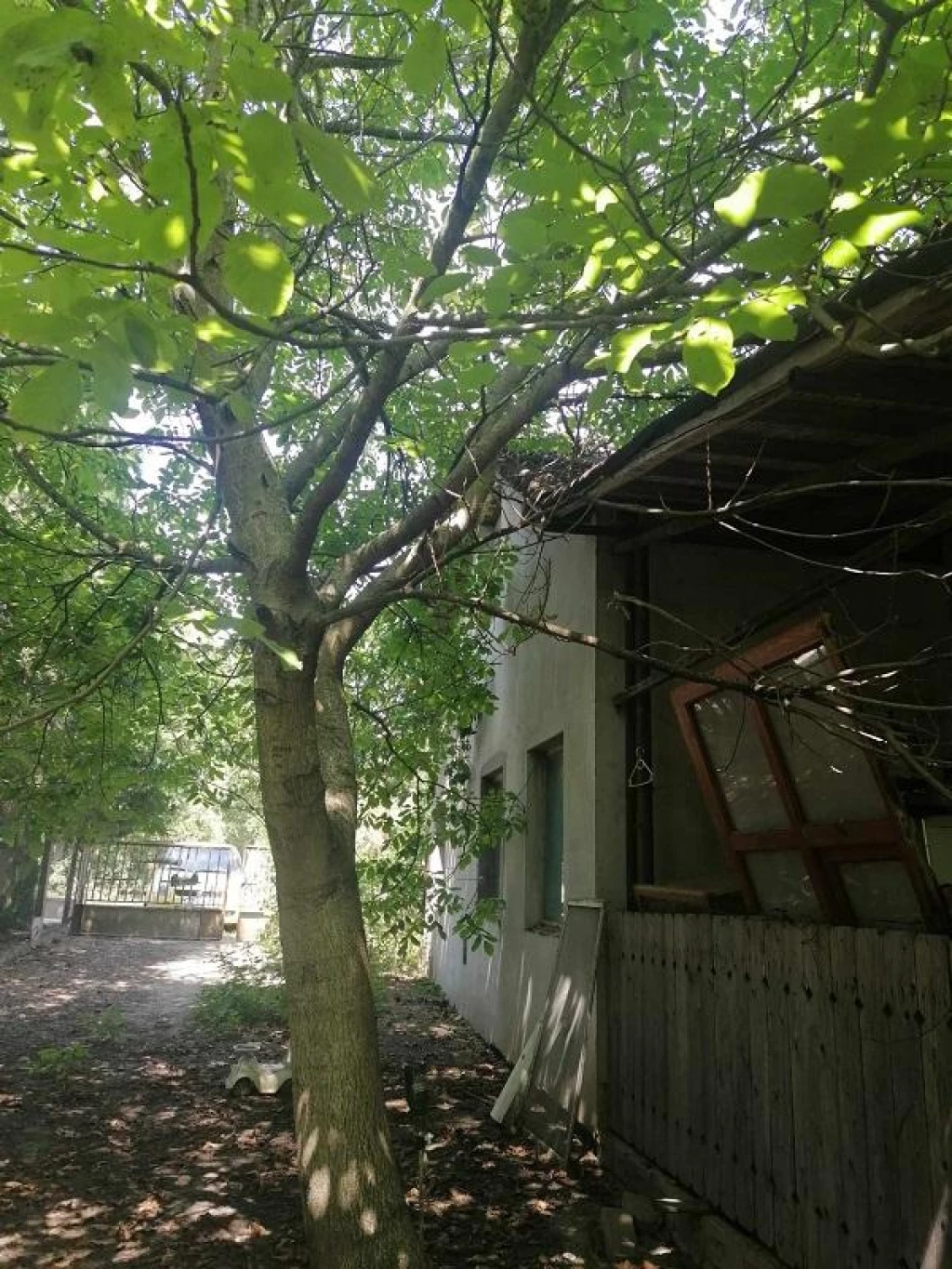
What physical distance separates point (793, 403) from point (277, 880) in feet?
10.5

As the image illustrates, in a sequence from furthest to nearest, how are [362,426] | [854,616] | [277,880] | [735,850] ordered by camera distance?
[854,616]
[735,850]
[277,880]
[362,426]

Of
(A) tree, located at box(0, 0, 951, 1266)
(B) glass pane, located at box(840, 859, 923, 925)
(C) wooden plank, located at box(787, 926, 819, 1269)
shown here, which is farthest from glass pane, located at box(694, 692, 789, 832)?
(A) tree, located at box(0, 0, 951, 1266)

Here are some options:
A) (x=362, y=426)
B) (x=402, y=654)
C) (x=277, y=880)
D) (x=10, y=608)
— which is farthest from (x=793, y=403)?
(x=10, y=608)

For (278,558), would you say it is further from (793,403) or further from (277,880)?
(793,403)

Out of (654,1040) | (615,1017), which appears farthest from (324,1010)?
(615,1017)

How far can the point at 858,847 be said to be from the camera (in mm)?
4164

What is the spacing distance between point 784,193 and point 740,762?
3693mm

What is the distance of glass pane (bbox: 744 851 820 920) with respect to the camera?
4660mm

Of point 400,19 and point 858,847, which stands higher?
point 400,19

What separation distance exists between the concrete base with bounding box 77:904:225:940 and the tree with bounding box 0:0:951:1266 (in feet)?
51.8

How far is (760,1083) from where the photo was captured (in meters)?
4.22

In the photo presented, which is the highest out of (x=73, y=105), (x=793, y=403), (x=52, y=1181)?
(x=793, y=403)

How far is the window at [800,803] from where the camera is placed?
399cm

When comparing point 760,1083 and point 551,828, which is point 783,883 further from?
point 551,828
